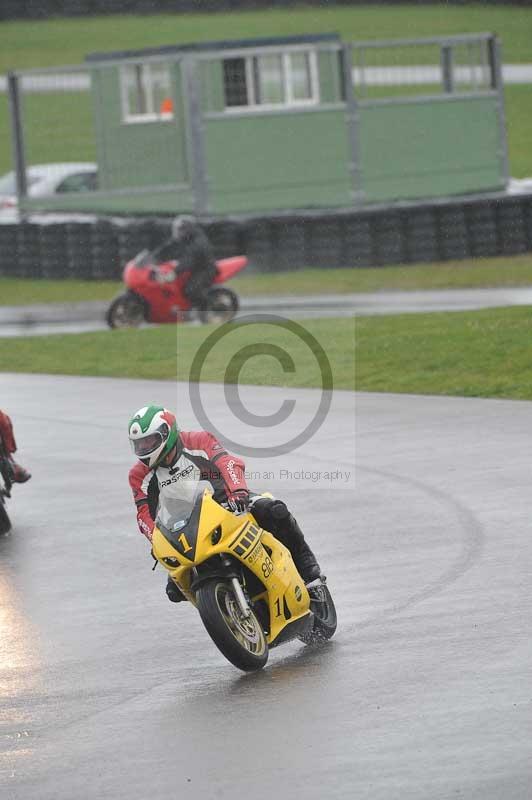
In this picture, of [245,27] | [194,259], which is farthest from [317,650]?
[245,27]

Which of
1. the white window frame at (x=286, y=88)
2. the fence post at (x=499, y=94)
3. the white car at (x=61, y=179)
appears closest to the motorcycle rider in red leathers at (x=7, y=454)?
the white window frame at (x=286, y=88)

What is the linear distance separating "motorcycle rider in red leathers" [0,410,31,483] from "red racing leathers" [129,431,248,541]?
3.71 meters

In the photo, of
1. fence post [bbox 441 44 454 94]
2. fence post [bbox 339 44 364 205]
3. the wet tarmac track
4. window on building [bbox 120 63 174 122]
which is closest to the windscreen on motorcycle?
the wet tarmac track

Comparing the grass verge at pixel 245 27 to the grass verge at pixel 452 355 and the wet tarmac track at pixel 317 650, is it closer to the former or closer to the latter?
the grass verge at pixel 452 355

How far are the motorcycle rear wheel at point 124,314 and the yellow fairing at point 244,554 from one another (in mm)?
15144

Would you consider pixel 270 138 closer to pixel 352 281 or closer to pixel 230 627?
pixel 352 281

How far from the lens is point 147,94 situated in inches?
1252

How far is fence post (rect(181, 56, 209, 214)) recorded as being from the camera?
29312 mm

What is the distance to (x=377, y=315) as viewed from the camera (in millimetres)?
21484

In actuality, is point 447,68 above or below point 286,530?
above

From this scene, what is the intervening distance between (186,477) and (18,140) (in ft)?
81.1

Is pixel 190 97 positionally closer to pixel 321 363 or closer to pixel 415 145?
pixel 415 145

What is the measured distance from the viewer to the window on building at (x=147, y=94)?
31.6 meters

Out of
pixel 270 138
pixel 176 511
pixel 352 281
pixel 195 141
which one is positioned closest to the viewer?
pixel 176 511
